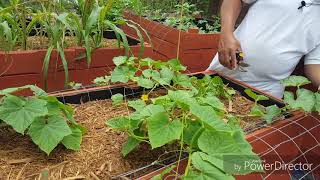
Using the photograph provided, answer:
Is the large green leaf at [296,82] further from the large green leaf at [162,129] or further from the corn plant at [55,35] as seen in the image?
the corn plant at [55,35]

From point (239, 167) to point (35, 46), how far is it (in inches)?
50.5

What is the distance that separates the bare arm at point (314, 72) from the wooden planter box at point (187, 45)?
3.09ft

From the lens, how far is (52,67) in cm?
154

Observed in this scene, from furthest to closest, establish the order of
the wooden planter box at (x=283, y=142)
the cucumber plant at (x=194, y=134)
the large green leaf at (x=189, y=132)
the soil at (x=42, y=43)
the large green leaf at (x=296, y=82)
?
the soil at (x=42, y=43) → the large green leaf at (x=296, y=82) → the wooden planter box at (x=283, y=142) → the large green leaf at (x=189, y=132) → the cucumber plant at (x=194, y=134)

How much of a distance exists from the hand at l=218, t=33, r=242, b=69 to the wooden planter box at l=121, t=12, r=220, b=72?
815mm

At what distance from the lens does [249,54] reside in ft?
4.84

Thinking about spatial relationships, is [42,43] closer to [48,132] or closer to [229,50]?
[229,50]

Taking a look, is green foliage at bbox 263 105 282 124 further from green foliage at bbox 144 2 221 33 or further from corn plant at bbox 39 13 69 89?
green foliage at bbox 144 2 221 33

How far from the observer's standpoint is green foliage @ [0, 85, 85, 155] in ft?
2.63

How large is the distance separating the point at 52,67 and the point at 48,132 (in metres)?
0.77

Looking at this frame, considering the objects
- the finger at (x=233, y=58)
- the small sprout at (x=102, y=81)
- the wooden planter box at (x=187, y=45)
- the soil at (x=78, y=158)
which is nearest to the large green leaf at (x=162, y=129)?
the soil at (x=78, y=158)

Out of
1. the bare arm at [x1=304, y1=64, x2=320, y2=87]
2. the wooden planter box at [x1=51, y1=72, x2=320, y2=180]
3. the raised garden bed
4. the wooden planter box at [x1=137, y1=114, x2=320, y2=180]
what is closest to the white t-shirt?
the bare arm at [x1=304, y1=64, x2=320, y2=87]

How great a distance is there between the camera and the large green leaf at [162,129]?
0.75 meters

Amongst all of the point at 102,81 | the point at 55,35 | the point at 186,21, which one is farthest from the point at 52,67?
the point at 186,21
